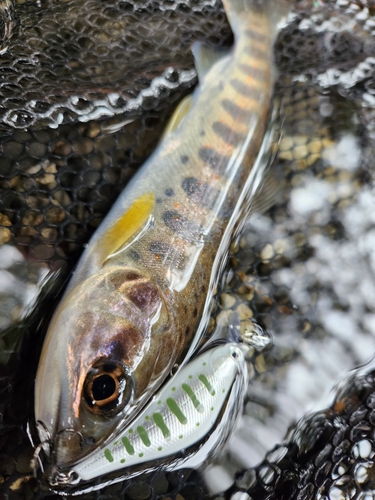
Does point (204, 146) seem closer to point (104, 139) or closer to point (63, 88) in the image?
point (104, 139)

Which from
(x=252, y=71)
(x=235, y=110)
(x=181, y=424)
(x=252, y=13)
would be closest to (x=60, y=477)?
(x=181, y=424)

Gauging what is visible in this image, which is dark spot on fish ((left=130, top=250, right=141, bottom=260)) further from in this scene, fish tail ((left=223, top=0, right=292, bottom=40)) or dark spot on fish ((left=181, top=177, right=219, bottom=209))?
fish tail ((left=223, top=0, right=292, bottom=40))

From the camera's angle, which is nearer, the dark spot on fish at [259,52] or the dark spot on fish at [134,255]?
the dark spot on fish at [134,255]

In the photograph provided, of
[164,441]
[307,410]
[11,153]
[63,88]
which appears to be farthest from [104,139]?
[307,410]

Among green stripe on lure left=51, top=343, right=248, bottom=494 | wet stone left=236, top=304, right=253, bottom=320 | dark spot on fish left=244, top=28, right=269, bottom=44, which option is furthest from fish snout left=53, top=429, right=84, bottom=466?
dark spot on fish left=244, top=28, right=269, bottom=44

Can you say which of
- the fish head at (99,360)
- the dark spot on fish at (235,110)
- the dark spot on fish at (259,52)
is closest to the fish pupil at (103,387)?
the fish head at (99,360)

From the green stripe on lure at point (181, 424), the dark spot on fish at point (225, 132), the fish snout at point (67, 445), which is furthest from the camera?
the dark spot on fish at point (225, 132)

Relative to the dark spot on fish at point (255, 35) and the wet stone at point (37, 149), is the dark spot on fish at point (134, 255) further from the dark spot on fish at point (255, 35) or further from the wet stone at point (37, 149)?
the dark spot on fish at point (255, 35)
